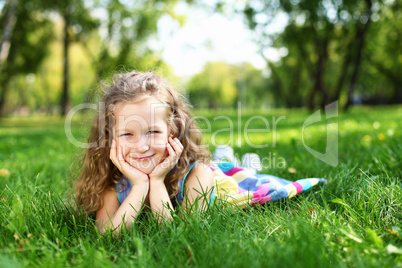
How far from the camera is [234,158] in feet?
12.3

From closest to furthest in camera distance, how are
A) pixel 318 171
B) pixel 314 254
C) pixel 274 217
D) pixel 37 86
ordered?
pixel 314 254
pixel 274 217
pixel 318 171
pixel 37 86

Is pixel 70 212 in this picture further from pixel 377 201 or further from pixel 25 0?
pixel 25 0

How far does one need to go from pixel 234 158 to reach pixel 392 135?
225 centimetres

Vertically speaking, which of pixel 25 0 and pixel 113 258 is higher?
pixel 25 0

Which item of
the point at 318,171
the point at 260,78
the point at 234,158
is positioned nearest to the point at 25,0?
the point at 234,158

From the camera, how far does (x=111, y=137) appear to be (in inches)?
88.4

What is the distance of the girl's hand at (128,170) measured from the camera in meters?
1.94

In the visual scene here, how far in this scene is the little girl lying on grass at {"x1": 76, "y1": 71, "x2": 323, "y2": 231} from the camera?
1.94 m

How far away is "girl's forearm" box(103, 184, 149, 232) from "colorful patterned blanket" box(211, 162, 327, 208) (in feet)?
1.50

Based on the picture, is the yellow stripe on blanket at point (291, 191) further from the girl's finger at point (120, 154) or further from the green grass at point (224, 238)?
the girl's finger at point (120, 154)

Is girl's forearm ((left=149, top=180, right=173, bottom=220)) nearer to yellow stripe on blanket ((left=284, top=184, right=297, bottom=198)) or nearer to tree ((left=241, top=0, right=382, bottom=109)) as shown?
yellow stripe on blanket ((left=284, top=184, right=297, bottom=198))

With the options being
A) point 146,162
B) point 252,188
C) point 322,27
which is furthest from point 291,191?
point 322,27

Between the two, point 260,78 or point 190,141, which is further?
point 260,78

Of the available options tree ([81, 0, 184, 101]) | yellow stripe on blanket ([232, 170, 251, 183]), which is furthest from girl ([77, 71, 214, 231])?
tree ([81, 0, 184, 101])
